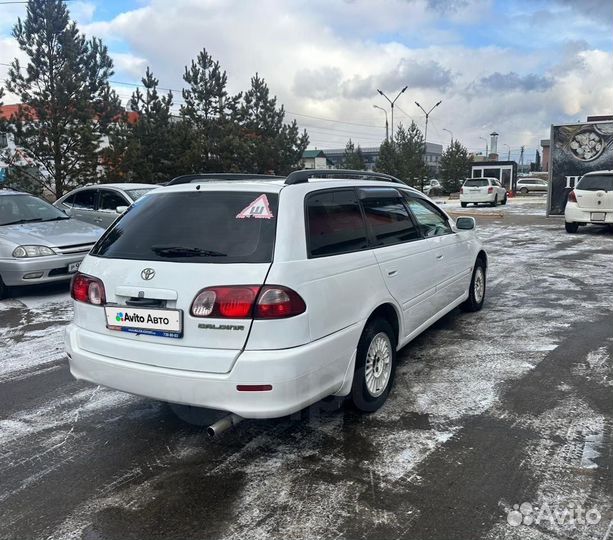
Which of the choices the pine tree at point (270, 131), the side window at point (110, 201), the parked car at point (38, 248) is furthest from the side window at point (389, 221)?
the pine tree at point (270, 131)

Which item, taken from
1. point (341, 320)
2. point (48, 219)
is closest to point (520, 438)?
point (341, 320)

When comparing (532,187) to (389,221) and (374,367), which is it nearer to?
(389,221)

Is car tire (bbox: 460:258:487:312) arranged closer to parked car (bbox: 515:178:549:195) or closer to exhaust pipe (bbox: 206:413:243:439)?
exhaust pipe (bbox: 206:413:243:439)

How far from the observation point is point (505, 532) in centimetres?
258

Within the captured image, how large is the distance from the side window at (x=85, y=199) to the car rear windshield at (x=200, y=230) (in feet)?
26.0

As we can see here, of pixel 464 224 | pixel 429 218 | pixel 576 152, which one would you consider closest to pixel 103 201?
pixel 464 224

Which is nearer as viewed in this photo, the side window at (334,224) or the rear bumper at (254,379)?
the rear bumper at (254,379)

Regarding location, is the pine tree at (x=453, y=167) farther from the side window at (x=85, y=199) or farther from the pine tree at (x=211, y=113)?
the side window at (x=85, y=199)

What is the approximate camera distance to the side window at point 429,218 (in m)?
4.93

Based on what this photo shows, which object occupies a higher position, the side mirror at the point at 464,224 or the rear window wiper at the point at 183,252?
the rear window wiper at the point at 183,252

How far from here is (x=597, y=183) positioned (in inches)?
552

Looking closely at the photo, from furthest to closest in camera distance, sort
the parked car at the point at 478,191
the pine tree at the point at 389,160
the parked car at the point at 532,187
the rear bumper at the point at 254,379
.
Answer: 1. the parked car at the point at 532,187
2. the pine tree at the point at 389,160
3. the parked car at the point at 478,191
4. the rear bumper at the point at 254,379

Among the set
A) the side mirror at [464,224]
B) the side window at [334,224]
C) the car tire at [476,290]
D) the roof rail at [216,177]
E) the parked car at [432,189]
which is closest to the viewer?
the side window at [334,224]

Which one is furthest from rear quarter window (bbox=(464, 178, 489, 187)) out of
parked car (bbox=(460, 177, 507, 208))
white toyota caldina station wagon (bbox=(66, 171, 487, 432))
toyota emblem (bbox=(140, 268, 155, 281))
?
toyota emblem (bbox=(140, 268, 155, 281))
